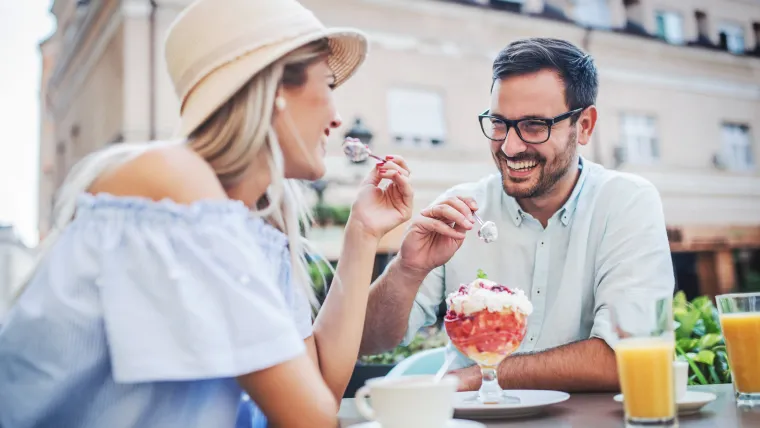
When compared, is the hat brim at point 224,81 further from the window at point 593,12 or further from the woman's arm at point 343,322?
the window at point 593,12

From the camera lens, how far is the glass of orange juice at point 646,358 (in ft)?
3.42

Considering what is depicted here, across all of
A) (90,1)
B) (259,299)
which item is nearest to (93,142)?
(90,1)

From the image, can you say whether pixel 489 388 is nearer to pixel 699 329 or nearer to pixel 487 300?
pixel 487 300

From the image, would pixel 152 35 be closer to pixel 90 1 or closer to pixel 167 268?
pixel 90 1

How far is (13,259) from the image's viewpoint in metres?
6.79

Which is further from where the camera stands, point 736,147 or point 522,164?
point 736,147

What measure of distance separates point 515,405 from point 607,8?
12.6 meters

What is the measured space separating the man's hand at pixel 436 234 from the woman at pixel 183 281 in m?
0.62

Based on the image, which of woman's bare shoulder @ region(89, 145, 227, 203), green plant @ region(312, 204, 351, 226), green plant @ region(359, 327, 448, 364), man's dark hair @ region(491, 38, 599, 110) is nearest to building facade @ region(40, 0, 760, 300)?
green plant @ region(312, 204, 351, 226)

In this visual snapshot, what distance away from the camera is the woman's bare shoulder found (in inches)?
44.1

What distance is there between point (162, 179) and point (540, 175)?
1.33 m

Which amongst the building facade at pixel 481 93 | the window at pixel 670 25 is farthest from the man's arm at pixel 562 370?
the window at pixel 670 25

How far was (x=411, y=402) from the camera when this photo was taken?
97 centimetres

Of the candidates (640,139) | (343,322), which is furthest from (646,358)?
(640,139)
